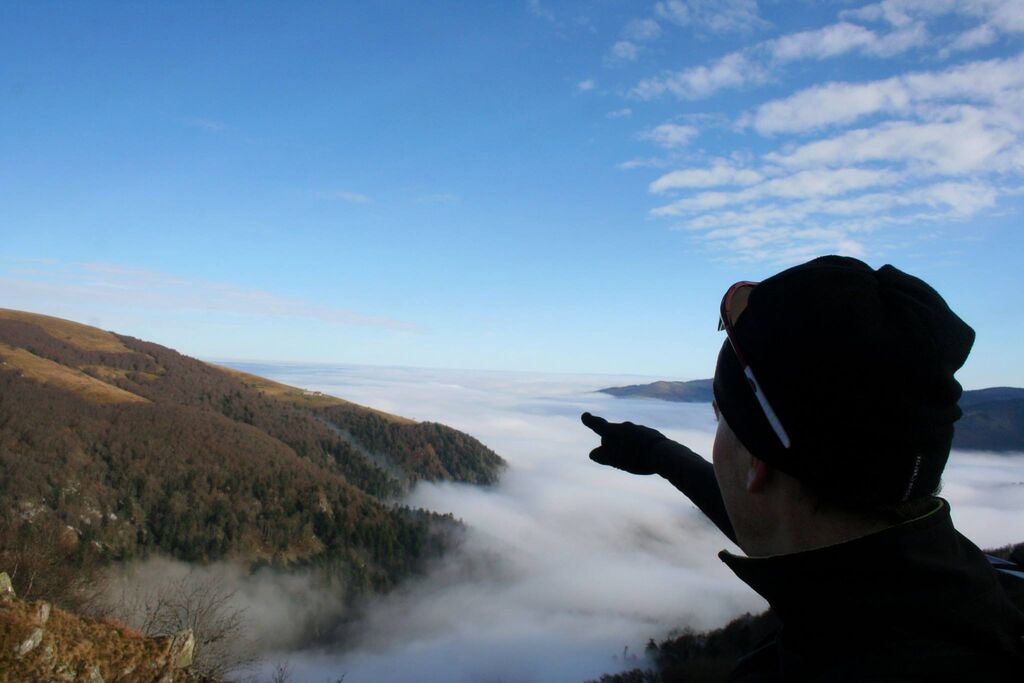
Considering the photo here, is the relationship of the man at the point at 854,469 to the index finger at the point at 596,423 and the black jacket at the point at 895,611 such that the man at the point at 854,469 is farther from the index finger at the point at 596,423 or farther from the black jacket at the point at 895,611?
the index finger at the point at 596,423

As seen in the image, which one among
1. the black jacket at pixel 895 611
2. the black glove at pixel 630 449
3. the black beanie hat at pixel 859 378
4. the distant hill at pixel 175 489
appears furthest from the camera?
the distant hill at pixel 175 489

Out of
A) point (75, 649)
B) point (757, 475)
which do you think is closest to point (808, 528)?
point (757, 475)

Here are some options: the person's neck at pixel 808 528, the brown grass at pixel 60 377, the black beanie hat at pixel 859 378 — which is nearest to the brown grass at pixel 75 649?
the person's neck at pixel 808 528

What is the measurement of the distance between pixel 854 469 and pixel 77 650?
3651 centimetres

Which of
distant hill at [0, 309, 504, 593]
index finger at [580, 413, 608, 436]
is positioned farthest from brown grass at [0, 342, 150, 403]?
index finger at [580, 413, 608, 436]

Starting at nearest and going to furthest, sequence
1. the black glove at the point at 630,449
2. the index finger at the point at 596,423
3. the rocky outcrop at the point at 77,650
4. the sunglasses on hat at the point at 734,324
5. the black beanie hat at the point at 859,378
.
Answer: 1. the black beanie hat at the point at 859,378
2. the sunglasses on hat at the point at 734,324
3. the black glove at the point at 630,449
4. the index finger at the point at 596,423
5. the rocky outcrop at the point at 77,650

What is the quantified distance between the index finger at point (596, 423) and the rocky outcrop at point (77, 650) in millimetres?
31947

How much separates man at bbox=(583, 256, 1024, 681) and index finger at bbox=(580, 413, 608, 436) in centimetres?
207

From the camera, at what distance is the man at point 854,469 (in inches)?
57.2

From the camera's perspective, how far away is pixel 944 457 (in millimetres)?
1684

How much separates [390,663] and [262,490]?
4405cm

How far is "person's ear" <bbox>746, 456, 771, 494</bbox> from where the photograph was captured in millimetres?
1743

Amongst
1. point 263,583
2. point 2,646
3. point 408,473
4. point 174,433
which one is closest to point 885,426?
point 2,646

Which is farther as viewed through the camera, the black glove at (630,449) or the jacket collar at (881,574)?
the black glove at (630,449)
